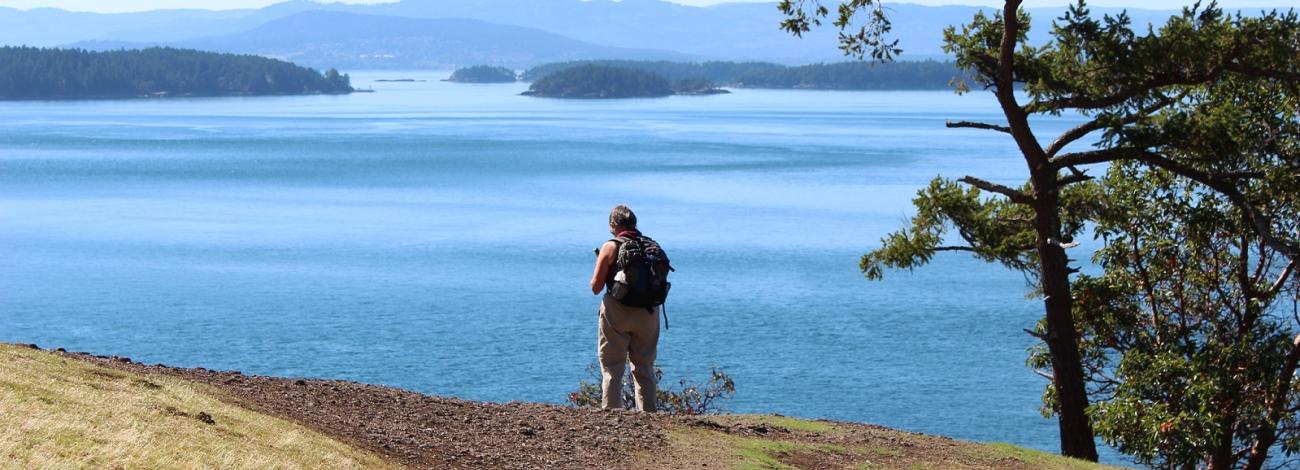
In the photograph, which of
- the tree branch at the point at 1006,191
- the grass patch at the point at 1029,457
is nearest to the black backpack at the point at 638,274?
the grass patch at the point at 1029,457

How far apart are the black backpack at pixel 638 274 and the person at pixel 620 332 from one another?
0.06 m

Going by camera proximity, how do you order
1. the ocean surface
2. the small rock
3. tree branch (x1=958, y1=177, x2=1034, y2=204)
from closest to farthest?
the small rock → tree branch (x1=958, y1=177, x2=1034, y2=204) → the ocean surface

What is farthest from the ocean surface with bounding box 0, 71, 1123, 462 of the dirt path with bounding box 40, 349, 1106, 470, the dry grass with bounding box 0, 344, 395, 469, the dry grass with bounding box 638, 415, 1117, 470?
the dry grass with bounding box 0, 344, 395, 469

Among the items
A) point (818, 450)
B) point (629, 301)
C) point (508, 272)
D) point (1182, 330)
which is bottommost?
point (508, 272)

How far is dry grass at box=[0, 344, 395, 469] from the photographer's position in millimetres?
6746

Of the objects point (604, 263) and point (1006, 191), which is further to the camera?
point (1006, 191)

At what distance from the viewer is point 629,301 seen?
1042 cm

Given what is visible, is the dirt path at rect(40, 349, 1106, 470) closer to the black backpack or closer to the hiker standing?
the hiker standing

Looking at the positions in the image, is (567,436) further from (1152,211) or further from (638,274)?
(1152,211)

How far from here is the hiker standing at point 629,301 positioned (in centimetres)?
1027

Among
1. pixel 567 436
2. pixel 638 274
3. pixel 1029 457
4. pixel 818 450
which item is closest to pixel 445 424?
pixel 567 436

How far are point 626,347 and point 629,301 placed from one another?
0.53 m

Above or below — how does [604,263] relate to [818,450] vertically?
above

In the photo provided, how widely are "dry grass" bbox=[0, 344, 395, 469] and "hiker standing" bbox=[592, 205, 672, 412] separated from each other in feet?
8.71
